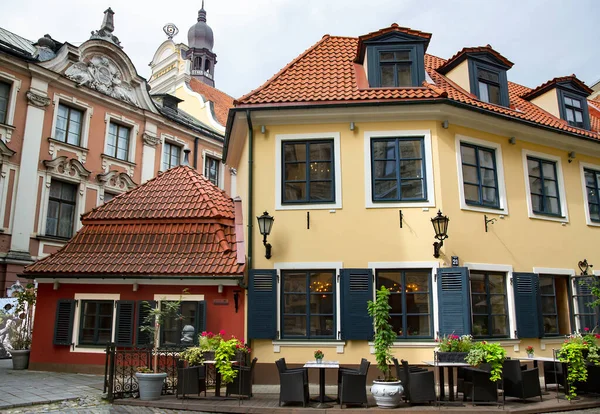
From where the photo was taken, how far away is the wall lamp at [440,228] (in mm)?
11180

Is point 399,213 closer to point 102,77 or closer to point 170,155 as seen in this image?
point 102,77

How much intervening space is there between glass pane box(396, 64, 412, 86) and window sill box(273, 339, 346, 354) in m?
6.84

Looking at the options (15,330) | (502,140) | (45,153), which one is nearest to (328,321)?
(502,140)

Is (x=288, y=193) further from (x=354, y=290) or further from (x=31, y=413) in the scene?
(x=31, y=413)

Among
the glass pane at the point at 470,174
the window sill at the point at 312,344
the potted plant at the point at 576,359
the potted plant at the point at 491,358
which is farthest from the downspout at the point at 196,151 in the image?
the potted plant at the point at 576,359

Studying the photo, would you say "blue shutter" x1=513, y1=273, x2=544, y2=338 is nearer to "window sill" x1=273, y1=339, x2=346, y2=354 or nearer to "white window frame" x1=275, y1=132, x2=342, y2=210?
"window sill" x1=273, y1=339, x2=346, y2=354

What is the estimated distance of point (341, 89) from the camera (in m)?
12.8

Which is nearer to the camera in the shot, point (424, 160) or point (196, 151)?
point (424, 160)

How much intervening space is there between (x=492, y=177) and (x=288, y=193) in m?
5.34

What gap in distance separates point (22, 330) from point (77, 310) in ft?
11.2

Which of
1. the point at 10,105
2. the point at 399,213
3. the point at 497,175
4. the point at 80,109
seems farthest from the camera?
the point at 80,109

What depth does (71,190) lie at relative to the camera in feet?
71.1

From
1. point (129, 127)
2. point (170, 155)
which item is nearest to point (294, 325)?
point (129, 127)

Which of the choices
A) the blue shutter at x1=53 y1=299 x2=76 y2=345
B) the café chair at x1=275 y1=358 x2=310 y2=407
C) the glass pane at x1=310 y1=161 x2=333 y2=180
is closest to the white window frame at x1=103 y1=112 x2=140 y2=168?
the blue shutter at x1=53 y1=299 x2=76 y2=345
